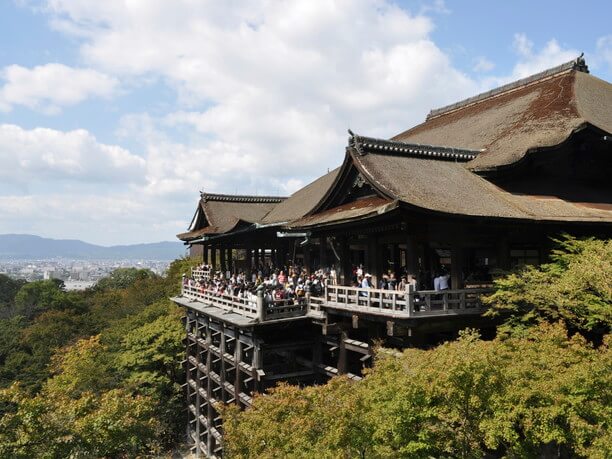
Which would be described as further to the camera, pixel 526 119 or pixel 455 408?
pixel 526 119

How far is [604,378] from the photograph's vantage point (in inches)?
350

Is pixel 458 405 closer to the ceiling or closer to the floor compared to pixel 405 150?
closer to the floor

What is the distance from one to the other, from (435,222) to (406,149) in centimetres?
471

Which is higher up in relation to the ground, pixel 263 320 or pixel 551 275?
pixel 551 275

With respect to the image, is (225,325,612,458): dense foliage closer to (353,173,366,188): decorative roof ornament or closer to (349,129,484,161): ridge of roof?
(353,173,366,188): decorative roof ornament

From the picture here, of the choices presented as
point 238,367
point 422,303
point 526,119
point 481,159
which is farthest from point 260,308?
point 526,119

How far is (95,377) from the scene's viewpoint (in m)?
31.0

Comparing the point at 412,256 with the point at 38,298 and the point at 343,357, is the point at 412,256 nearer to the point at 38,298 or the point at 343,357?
the point at 343,357

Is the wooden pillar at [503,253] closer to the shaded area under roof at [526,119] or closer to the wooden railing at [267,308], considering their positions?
the shaded area under roof at [526,119]

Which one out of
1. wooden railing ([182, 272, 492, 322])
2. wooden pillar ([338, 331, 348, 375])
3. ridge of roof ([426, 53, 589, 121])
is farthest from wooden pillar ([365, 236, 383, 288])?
ridge of roof ([426, 53, 589, 121])

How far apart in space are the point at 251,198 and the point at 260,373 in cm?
1912

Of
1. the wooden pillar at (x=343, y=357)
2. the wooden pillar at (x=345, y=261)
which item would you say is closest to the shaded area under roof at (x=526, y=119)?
the wooden pillar at (x=345, y=261)

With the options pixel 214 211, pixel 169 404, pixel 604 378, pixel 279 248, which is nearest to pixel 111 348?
pixel 169 404

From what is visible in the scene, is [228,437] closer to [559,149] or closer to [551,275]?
[551,275]
